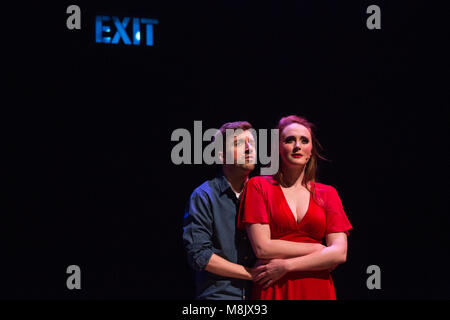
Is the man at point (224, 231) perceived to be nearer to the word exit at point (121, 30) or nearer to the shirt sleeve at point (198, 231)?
the shirt sleeve at point (198, 231)

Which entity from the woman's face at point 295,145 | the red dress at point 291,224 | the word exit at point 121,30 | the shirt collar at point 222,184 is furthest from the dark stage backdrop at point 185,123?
the red dress at point 291,224

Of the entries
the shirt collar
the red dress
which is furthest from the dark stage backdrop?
the red dress

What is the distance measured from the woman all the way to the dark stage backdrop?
1.06 m

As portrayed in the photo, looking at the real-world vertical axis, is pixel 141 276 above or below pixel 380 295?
above

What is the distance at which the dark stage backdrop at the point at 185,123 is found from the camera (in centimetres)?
321

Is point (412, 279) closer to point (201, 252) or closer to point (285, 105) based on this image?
point (285, 105)

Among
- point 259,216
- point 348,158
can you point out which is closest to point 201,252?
point 259,216

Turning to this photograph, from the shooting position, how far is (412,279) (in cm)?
380

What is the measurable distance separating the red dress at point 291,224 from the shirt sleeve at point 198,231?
0.55 feet

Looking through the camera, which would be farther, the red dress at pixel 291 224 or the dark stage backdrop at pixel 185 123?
the dark stage backdrop at pixel 185 123

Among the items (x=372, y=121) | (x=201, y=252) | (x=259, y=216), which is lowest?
(x=201, y=252)

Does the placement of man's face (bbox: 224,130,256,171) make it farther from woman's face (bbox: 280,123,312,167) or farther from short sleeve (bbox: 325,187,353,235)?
short sleeve (bbox: 325,187,353,235)

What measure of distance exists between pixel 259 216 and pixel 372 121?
1.77 m

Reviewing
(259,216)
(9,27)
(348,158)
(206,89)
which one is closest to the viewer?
(259,216)
